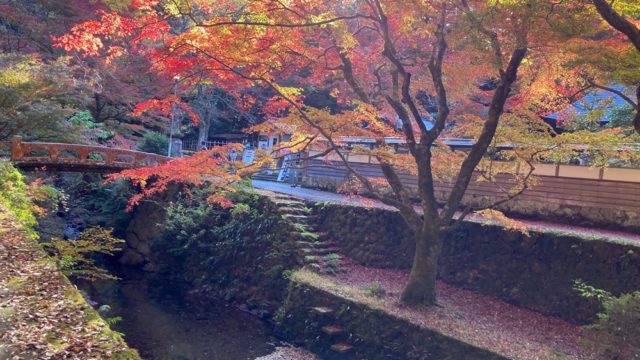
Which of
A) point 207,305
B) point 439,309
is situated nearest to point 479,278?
point 439,309

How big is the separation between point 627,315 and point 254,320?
767cm

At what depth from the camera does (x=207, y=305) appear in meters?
11.9

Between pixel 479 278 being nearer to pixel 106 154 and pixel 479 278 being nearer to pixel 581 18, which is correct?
pixel 581 18

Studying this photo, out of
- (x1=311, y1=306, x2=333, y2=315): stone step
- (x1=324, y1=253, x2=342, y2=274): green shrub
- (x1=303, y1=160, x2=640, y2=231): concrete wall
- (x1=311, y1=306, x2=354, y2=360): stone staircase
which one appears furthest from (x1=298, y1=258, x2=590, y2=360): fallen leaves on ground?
(x1=303, y1=160, x2=640, y2=231): concrete wall

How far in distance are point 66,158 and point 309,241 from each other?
737cm

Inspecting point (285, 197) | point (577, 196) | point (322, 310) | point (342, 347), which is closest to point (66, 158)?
point (285, 197)

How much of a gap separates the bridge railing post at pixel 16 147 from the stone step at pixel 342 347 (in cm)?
907

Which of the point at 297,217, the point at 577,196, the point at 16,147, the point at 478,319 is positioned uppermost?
the point at 577,196

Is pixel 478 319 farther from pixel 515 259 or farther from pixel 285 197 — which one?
pixel 285 197

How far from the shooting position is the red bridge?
37.0 feet

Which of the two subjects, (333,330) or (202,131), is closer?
(333,330)

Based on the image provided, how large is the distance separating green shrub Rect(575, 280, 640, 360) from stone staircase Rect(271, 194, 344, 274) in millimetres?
5972

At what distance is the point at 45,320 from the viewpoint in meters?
2.48

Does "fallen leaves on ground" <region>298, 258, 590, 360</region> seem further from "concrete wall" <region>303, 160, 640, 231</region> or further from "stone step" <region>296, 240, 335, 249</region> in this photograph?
"concrete wall" <region>303, 160, 640, 231</region>
